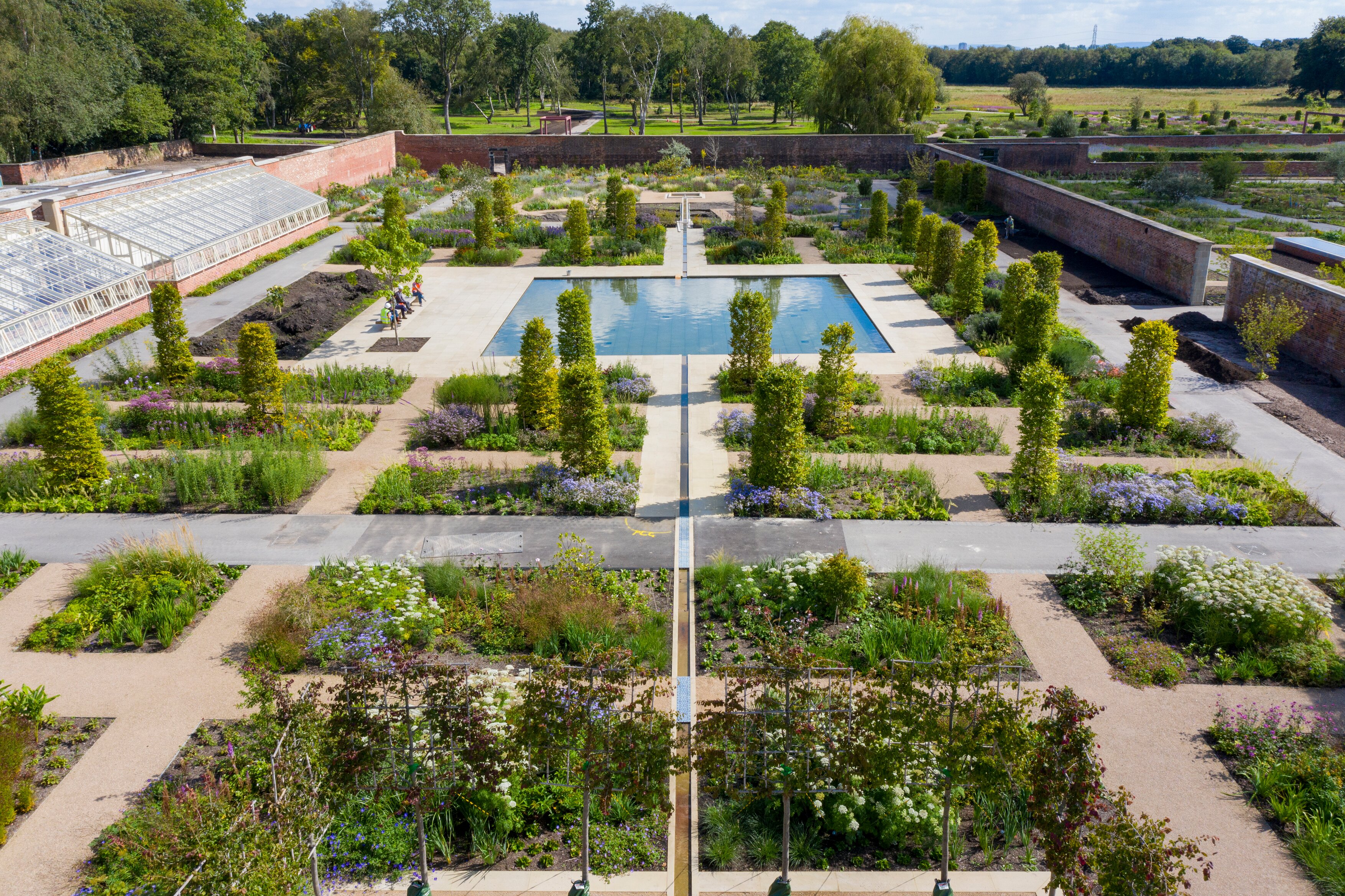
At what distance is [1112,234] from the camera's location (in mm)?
25312

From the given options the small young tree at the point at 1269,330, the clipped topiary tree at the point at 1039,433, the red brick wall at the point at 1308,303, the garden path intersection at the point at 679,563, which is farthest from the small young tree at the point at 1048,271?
the clipped topiary tree at the point at 1039,433

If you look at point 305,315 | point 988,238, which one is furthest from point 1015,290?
point 305,315

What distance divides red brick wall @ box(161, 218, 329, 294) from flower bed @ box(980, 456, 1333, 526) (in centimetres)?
1862

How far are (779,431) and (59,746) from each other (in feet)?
26.8

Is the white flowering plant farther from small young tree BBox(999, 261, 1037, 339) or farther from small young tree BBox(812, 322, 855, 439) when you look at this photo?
small young tree BBox(999, 261, 1037, 339)

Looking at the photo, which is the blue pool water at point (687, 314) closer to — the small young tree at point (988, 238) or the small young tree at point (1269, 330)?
the small young tree at point (988, 238)

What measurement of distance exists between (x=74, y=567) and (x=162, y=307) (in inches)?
258

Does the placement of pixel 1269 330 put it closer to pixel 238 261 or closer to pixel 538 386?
pixel 538 386

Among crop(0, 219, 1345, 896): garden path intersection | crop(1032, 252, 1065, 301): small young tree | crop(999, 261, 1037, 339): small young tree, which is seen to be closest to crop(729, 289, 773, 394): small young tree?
crop(0, 219, 1345, 896): garden path intersection

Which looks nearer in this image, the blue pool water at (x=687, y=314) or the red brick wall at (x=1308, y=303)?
the red brick wall at (x=1308, y=303)

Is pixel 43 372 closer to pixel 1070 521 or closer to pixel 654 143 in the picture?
pixel 1070 521

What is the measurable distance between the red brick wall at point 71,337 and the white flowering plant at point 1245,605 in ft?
62.0

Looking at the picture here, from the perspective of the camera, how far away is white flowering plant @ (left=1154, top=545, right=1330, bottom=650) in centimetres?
902

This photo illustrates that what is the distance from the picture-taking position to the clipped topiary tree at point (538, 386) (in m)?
14.0
